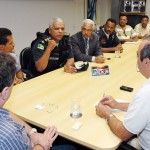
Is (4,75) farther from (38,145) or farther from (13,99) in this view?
(13,99)

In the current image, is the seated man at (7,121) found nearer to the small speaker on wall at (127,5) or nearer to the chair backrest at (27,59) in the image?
the chair backrest at (27,59)

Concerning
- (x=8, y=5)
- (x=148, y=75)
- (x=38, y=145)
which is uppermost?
(x=8, y=5)

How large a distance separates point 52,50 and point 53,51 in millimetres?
36

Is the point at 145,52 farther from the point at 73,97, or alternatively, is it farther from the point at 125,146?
the point at 73,97

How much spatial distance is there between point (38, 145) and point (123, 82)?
1219 mm

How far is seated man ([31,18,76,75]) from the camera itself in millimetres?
2785

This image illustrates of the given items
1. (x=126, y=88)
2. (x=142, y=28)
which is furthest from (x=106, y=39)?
(x=126, y=88)

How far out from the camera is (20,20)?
4.47 meters

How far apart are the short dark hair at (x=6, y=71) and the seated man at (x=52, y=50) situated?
1.54 meters

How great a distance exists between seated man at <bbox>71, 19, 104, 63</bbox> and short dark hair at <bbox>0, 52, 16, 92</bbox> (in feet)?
7.09

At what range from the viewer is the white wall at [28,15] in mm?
4191

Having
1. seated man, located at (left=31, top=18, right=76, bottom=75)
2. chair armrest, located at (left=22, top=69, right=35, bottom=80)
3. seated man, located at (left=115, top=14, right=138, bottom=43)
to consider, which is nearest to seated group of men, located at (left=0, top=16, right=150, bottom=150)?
seated man, located at (left=31, top=18, right=76, bottom=75)

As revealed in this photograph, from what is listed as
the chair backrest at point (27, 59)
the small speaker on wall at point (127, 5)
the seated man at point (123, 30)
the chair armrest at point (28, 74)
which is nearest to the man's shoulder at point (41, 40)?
the chair backrest at point (27, 59)

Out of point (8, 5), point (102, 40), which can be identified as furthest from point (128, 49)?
point (8, 5)
